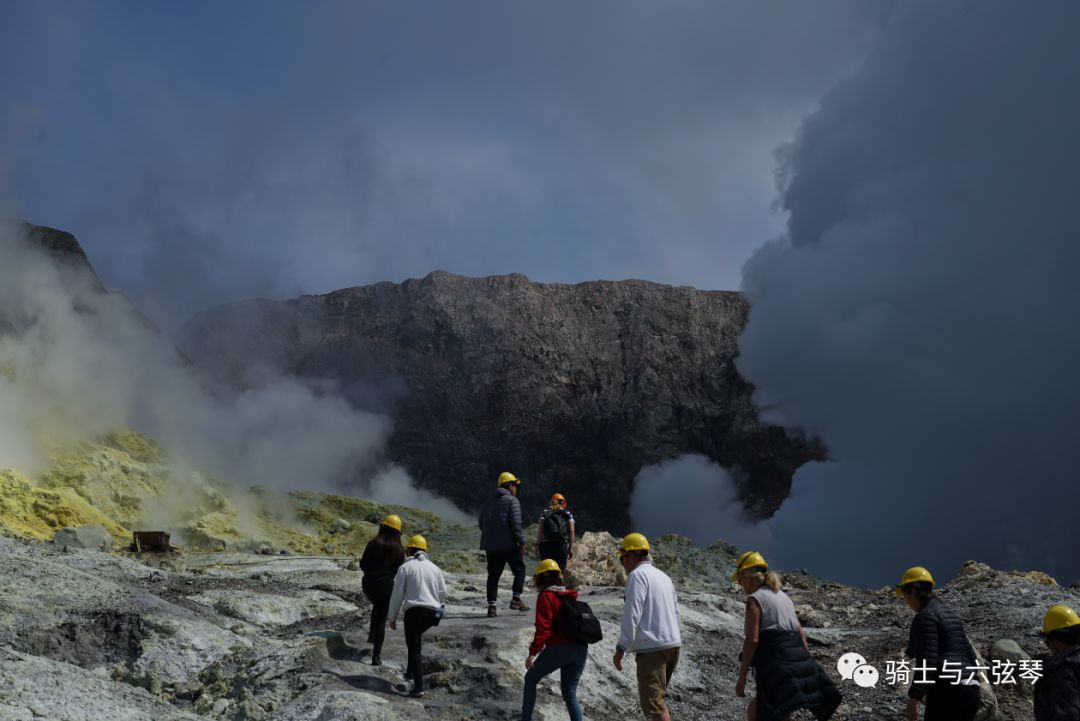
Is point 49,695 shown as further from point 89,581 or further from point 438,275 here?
point 438,275

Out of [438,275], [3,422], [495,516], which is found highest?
[438,275]

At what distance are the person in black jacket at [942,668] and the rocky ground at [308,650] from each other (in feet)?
12.3

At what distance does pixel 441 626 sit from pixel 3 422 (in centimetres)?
2560

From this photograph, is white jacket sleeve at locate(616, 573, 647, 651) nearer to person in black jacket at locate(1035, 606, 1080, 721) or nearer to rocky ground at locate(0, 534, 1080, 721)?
rocky ground at locate(0, 534, 1080, 721)

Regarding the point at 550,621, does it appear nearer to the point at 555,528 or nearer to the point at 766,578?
the point at 766,578

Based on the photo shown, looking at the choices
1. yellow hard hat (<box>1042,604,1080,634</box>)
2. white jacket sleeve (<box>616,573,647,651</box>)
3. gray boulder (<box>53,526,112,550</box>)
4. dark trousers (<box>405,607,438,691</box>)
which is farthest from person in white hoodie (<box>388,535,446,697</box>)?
gray boulder (<box>53,526,112,550</box>)

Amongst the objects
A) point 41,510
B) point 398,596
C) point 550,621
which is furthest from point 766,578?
point 41,510

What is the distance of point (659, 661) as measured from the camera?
7.54 m

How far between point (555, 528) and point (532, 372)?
4717 centimetres

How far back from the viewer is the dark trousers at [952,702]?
6.76 metres

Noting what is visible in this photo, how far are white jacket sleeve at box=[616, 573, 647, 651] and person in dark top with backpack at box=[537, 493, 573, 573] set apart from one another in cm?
582

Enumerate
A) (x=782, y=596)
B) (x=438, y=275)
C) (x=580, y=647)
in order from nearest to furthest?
(x=782, y=596), (x=580, y=647), (x=438, y=275)

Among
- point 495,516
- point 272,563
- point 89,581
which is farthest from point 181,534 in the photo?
point 495,516

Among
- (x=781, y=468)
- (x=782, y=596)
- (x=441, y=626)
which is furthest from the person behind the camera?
(x=781, y=468)
